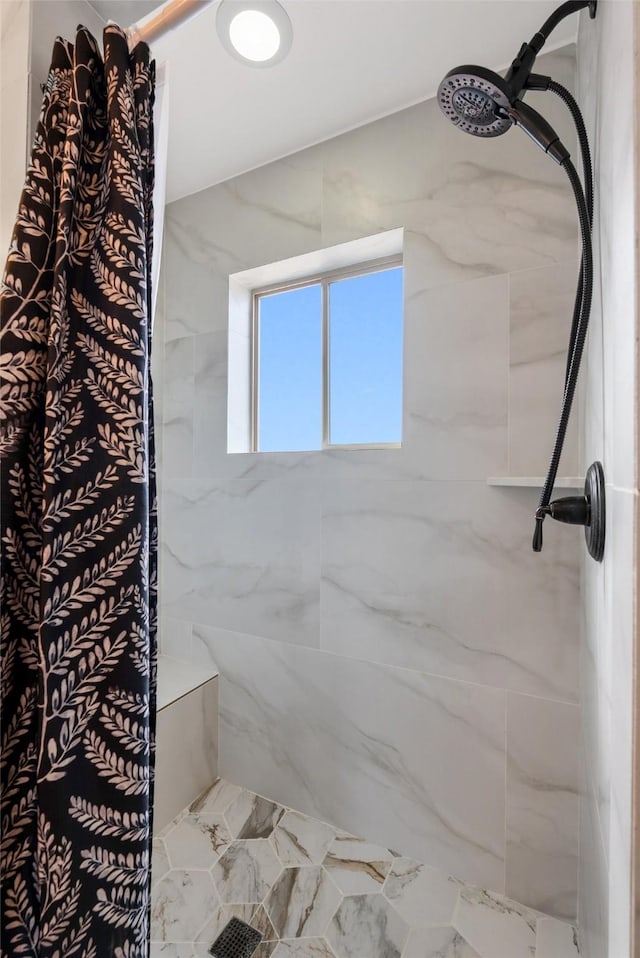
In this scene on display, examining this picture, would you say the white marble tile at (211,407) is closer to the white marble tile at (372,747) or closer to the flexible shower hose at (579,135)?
the white marble tile at (372,747)

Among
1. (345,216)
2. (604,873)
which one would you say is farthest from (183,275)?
(604,873)

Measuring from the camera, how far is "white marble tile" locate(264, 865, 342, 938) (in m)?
1.08

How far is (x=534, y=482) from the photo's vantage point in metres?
0.99

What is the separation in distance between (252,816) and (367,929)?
1.59 ft

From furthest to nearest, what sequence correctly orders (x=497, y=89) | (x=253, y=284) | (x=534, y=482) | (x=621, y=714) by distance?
(x=253, y=284) < (x=534, y=482) < (x=497, y=89) < (x=621, y=714)

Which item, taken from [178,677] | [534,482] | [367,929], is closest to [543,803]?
[367,929]

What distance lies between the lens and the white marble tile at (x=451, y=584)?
1096mm

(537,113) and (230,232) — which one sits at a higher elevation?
(230,232)

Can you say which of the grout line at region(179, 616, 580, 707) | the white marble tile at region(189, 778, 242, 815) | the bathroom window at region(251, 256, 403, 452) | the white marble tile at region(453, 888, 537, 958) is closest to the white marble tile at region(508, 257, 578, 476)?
the bathroom window at region(251, 256, 403, 452)

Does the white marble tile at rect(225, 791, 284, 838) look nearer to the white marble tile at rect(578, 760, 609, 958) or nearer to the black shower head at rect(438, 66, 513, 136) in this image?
the white marble tile at rect(578, 760, 609, 958)

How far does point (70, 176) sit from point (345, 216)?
3.19 feet

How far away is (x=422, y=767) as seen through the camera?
124 cm

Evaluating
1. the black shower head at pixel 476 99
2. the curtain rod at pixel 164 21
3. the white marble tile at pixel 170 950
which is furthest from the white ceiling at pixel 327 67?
the white marble tile at pixel 170 950

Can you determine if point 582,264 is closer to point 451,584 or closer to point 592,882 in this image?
point 451,584
